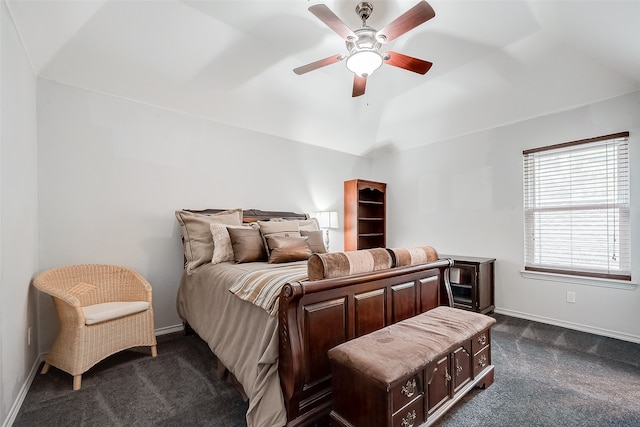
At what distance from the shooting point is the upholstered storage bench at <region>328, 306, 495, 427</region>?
1.34 m

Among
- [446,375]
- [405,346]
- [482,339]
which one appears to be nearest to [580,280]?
[482,339]

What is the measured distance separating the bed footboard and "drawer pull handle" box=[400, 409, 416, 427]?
0.44 m

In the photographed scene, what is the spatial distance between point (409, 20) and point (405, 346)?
2042 millimetres

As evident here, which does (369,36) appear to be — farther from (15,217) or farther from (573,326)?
(573,326)

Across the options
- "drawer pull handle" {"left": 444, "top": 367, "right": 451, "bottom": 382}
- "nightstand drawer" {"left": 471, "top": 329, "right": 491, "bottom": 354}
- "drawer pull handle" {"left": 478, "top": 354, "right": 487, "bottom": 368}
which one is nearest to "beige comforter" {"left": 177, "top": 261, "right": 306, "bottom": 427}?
"drawer pull handle" {"left": 444, "top": 367, "right": 451, "bottom": 382}

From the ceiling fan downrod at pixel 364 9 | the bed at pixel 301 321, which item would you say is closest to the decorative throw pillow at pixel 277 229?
the bed at pixel 301 321

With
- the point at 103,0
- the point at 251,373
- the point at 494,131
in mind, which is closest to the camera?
the point at 251,373

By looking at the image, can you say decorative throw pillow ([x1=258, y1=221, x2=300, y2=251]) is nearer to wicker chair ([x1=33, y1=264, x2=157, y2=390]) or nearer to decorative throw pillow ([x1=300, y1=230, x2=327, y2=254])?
decorative throw pillow ([x1=300, y1=230, x2=327, y2=254])

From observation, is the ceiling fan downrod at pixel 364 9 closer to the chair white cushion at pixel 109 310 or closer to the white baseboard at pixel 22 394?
the chair white cushion at pixel 109 310

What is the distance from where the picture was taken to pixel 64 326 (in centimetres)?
212

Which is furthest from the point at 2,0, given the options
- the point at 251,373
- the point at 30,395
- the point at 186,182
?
the point at 251,373

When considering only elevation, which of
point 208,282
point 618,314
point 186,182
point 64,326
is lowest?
point 618,314

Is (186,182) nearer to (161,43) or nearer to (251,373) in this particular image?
(161,43)

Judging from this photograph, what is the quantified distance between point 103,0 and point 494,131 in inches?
172
